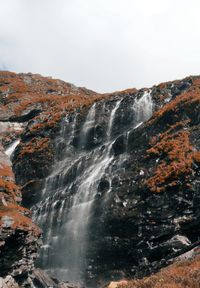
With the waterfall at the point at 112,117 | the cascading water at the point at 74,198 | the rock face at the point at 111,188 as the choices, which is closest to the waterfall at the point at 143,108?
the cascading water at the point at 74,198

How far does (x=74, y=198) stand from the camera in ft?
186

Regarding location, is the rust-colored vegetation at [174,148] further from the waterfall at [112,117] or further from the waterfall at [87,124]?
the waterfall at [87,124]

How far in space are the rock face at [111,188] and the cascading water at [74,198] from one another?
13 centimetres

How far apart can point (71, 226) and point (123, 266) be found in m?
8.83

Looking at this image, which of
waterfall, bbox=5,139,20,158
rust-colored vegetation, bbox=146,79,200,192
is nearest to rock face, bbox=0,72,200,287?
rust-colored vegetation, bbox=146,79,200,192

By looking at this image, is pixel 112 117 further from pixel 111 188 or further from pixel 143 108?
pixel 111 188

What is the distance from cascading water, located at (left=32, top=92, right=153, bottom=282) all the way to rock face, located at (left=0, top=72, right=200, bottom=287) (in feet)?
0.43

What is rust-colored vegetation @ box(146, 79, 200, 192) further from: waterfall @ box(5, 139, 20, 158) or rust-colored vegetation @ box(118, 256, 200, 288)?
waterfall @ box(5, 139, 20, 158)

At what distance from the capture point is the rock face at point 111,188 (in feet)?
153

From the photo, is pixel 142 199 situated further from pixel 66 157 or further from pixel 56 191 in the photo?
pixel 66 157

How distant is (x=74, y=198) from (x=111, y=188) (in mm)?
5286

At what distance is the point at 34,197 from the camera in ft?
210

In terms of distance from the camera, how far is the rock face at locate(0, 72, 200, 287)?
46531 millimetres

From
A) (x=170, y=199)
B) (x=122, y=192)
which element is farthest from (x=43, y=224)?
(x=170, y=199)
